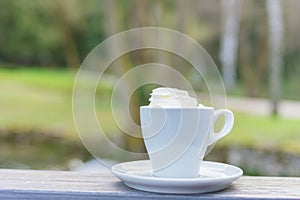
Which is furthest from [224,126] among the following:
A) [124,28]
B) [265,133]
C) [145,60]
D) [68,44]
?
[68,44]

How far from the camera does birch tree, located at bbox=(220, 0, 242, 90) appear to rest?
3931 mm

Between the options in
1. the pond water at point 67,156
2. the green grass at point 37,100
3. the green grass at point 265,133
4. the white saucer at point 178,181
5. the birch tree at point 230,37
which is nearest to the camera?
the white saucer at point 178,181

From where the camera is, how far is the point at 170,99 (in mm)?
520

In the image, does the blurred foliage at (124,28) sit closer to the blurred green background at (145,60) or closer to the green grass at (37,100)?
the blurred green background at (145,60)

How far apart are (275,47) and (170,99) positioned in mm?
3434

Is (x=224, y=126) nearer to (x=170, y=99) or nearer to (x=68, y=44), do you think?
(x=170, y=99)

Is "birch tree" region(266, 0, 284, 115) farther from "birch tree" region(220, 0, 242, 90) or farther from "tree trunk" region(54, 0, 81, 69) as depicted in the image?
"tree trunk" region(54, 0, 81, 69)

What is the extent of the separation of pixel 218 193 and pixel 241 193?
0.03 meters

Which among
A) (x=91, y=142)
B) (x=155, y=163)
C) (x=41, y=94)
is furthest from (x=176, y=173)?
A: (x=41, y=94)

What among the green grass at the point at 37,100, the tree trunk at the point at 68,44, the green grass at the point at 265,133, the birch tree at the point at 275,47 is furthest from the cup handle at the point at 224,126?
the tree trunk at the point at 68,44

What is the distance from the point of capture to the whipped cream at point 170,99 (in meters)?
0.51

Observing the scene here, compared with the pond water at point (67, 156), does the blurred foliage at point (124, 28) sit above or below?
above

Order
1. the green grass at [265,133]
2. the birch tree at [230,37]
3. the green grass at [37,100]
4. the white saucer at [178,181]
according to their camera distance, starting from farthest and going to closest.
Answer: the green grass at [37,100] < the birch tree at [230,37] < the green grass at [265,133] < the white saucer at [178,181]

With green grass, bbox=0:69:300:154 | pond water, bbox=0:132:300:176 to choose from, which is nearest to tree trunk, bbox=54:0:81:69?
green grass, bbox=0:69:300:154
